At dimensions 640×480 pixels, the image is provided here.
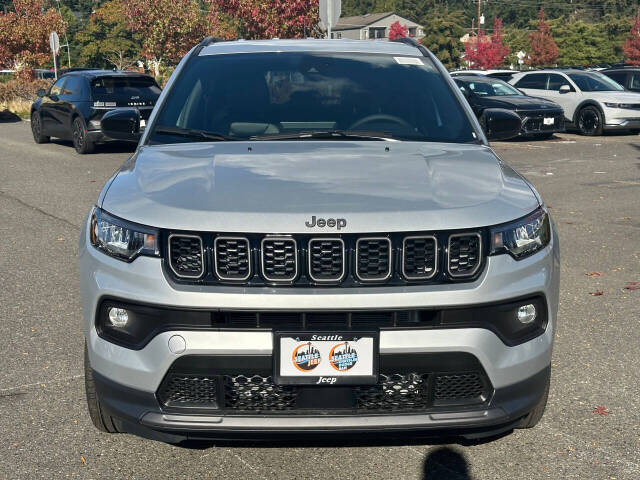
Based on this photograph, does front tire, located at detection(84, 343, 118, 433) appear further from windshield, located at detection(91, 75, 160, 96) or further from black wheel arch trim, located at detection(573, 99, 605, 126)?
black wheel arch trim, located at detection(573, 99, 605, 126)

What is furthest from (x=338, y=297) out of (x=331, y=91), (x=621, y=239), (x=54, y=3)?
(x=54, y=3)

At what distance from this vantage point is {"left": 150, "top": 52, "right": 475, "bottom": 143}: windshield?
4453mm

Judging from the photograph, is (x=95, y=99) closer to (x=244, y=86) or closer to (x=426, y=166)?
(x=244, y=86)

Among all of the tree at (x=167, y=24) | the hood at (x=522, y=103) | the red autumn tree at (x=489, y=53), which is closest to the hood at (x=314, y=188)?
the hood at (x=522, y=103)

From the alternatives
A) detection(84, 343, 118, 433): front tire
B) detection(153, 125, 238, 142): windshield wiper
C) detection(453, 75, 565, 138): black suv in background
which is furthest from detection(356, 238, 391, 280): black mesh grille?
detection(453, 75, 565, 138): black suv in background

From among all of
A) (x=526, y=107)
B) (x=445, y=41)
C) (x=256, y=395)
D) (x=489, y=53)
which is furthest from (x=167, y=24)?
(x=256, y=395)

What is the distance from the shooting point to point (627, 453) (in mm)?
3717

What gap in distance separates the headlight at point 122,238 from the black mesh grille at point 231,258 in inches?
9.2

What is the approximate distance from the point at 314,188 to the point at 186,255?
563mm

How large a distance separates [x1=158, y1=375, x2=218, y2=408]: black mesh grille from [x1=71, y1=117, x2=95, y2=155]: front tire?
45.2 ft

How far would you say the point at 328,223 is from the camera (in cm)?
310

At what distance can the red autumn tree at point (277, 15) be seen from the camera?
3453cm

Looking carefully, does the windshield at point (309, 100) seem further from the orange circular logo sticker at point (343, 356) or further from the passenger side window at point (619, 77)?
the passenger side window at point (619, 77)

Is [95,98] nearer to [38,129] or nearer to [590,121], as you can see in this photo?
[38,129]
